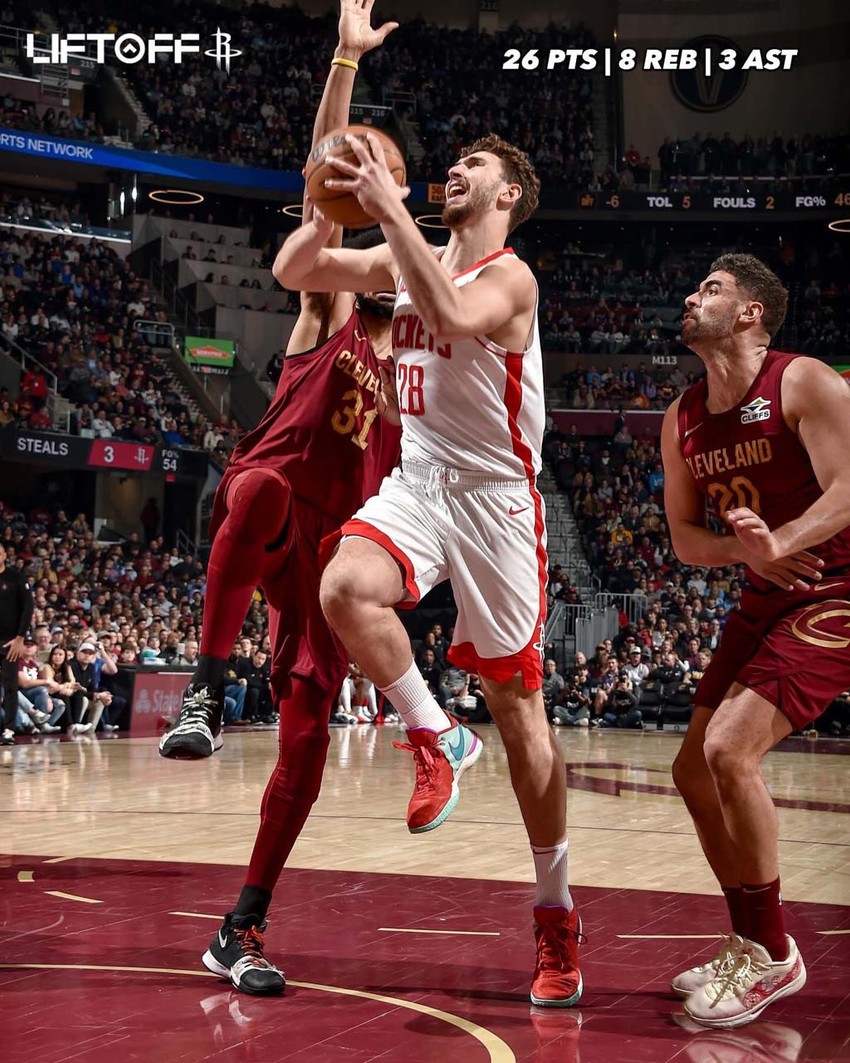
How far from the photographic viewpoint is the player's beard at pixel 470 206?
13.2ft

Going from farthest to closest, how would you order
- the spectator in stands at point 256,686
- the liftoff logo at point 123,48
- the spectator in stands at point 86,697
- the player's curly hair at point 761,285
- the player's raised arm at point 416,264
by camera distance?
the liftoff logo at point 123,48 → the spectator in stands at point 256,686 → the spectator in stands at point 86,697 → the player's curly hair at point 761,285 → the player's raised arm at point 416,264

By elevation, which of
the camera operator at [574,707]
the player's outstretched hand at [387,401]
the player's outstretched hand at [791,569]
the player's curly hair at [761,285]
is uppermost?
the player's curly hair at [761,285]

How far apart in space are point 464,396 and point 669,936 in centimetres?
231

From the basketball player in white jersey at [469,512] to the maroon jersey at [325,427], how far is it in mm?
364

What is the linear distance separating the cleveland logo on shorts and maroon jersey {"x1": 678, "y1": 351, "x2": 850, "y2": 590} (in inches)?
4.6

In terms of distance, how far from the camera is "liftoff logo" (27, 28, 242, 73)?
28859 millimetres

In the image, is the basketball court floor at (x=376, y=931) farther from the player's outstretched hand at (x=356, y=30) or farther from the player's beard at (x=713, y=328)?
the player's outstretched hand at (x=356, y=30)

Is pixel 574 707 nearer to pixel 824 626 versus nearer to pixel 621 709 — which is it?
pixel 621 709

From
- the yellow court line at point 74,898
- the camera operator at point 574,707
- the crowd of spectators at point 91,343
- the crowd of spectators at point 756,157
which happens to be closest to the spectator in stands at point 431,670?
the camera operator at point 574,707

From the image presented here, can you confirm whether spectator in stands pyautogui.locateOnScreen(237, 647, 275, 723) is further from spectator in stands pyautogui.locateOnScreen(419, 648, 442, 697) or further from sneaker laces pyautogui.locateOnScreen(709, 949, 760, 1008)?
sneaker laces pyautogui.locateOnScreen(709, 949, 760, 1008)

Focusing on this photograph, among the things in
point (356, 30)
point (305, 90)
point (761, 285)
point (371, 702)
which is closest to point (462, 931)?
point (761, 285)

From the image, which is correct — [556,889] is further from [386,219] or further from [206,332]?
[206,332]

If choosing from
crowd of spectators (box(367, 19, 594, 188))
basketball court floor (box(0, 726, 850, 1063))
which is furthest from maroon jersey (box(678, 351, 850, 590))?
crowd of spectators (box(367, 19, 594, 188))

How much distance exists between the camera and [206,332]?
2880 cm
